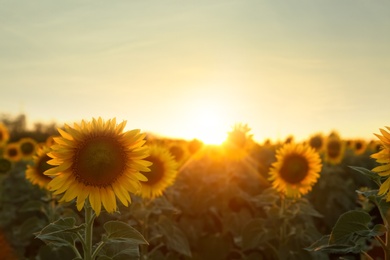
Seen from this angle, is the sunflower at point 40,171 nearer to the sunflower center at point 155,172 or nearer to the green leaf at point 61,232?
the sunflower center at point 155,172

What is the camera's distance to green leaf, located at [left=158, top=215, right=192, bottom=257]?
18.1 feet

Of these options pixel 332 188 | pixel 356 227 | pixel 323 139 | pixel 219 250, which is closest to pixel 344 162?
pixel 323 139

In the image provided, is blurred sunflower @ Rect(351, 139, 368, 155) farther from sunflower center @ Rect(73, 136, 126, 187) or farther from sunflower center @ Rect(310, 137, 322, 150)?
sunflower center @ Rect(73, 136, 126, 187)

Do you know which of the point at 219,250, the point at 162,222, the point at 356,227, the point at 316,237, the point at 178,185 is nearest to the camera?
the point at 356,227

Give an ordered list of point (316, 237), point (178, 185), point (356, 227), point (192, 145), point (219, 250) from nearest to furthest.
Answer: point (356, 227), point (316, 237), point (219, 250), point (178, 185), point (192, 145)

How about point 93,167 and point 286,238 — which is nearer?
point 93,167

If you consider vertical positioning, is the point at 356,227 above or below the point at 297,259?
above

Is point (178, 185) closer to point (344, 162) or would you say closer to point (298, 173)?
point (298, 173)

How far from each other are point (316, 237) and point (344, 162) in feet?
31.9

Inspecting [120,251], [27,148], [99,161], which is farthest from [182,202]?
[27,148]

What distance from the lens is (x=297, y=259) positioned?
572 cm

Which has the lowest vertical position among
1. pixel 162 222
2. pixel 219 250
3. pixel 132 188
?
pixel 219 250

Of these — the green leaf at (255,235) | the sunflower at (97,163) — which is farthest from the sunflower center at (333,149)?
the sunflower at (97,163)

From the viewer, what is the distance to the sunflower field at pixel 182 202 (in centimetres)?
339
